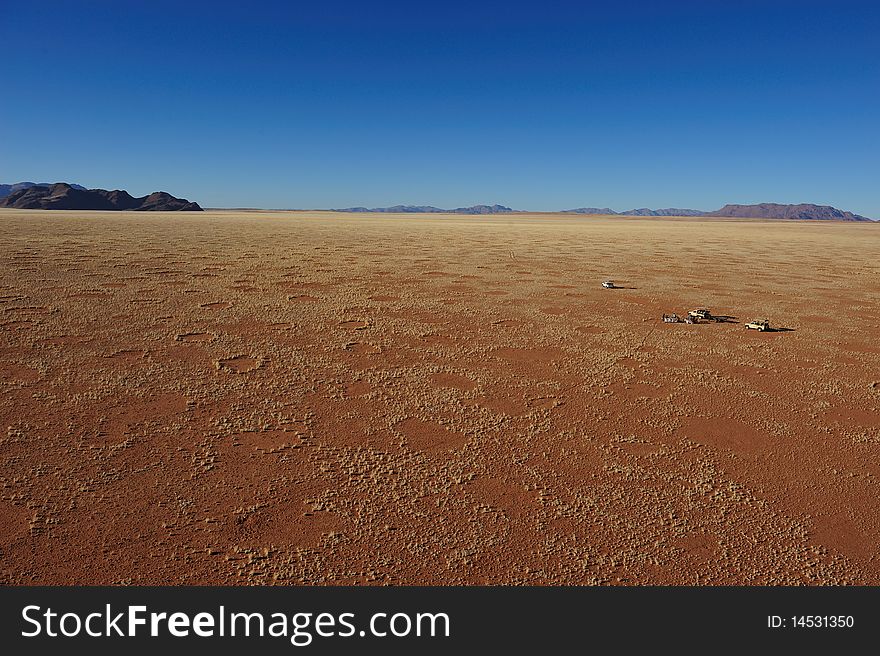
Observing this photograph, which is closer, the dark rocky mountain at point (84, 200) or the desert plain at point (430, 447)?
the desert plain at point (430, 447)

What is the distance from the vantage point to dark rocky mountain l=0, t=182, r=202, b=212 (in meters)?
133

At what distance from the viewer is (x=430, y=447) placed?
3992mm

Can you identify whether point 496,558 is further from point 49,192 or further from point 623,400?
point 49,192

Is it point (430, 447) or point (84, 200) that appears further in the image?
point (84, 200)

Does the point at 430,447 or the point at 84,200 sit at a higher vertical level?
the point at 84,200

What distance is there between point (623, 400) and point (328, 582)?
11.2ft

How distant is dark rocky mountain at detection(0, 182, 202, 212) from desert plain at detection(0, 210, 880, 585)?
157367 mm

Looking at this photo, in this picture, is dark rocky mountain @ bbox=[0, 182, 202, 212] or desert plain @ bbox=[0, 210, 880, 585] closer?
desert plain @ bbox=[0, 210, 880, 585]

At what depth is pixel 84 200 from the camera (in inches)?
5659

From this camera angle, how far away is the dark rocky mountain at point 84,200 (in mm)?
133250

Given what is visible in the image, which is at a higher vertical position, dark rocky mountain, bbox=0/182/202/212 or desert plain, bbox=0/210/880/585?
dark rocky mountain, bbox=0/182/202/212

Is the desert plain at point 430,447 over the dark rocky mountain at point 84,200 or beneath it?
beneath

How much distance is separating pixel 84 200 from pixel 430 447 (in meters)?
176

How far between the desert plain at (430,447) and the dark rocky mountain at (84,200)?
157367 mm
